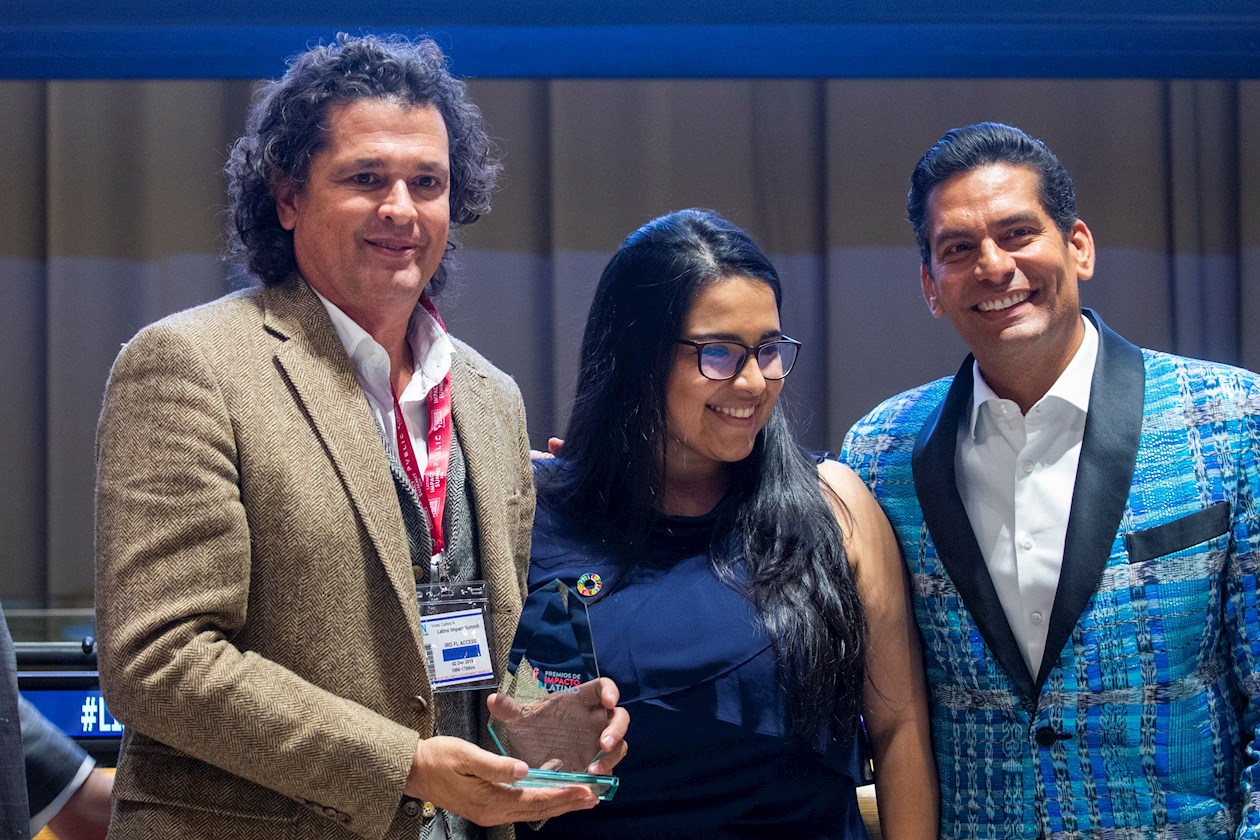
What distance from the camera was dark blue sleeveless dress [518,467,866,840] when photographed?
182 cm

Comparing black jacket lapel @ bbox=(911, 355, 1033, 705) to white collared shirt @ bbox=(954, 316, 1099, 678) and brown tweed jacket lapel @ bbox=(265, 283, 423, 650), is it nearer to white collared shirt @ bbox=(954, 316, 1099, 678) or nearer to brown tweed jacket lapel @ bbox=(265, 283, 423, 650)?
white collared shirt @ bbox=(954, 316, 1099, 678)

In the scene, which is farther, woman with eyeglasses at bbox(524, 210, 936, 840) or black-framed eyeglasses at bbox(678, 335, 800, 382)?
black-framed eyeglasses at bbox(678, 335, 800, 382)

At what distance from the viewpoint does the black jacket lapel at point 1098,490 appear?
1910mm

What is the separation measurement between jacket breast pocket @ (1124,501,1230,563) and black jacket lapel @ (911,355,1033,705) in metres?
0.23

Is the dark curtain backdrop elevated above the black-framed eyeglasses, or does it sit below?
above

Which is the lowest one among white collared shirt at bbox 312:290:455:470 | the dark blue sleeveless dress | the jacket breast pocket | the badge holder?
the dark blue sleeveless dress

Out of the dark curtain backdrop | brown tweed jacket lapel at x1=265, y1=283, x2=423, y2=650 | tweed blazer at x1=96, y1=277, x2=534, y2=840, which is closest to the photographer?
tweed blazer at x1=96, y1=277, x2=534, y2=840

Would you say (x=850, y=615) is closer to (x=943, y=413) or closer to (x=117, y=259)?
(x=943, y=413)

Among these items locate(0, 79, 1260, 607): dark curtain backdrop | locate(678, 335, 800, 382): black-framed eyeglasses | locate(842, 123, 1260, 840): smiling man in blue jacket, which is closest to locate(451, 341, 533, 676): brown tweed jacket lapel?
locate(678, 335, 800, 382): black-framed eyeglasses

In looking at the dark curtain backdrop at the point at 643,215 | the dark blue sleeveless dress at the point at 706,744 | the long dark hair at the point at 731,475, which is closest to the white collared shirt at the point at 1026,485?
the long dark hair at the point at 731,475

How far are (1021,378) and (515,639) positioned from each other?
100cm

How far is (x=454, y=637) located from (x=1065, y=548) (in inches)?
38.4

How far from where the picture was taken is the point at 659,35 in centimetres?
359

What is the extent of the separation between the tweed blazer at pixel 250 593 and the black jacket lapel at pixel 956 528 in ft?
2.99
